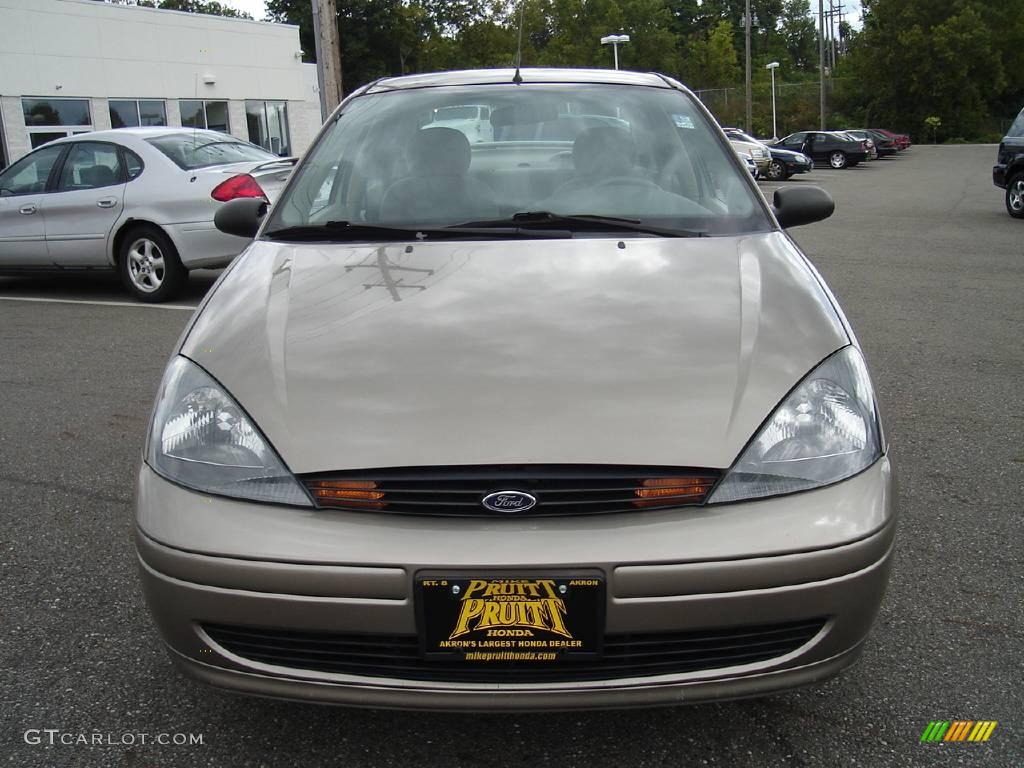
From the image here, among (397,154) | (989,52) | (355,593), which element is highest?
(989,52)

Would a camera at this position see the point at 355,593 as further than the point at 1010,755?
No

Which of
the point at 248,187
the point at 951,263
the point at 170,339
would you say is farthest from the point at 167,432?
the point at 951,263

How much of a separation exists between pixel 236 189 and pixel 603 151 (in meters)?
5.26

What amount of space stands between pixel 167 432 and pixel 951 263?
921cm

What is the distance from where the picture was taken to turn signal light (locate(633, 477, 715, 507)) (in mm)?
1877

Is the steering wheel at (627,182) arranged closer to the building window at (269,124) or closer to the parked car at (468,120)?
the parked car at (468,120)

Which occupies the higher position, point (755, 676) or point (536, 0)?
point (536, 0)

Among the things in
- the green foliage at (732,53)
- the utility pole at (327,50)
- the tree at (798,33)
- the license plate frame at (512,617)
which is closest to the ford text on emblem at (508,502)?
the license plate frame at (512,617)

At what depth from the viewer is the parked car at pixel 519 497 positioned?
180cm

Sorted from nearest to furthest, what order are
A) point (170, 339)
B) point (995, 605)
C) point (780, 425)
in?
point (780, 425)
point (995, 605)
point (170, 339)

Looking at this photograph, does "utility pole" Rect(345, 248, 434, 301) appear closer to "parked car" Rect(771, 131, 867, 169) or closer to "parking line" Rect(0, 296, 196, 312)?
"parking line" Rect(0, 296, 196, 312)

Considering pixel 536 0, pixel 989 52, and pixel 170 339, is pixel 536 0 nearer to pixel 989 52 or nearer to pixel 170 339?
pixel 989 52

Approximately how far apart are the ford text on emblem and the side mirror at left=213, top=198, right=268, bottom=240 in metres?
1.91

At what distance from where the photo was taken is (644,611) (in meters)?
1.79
